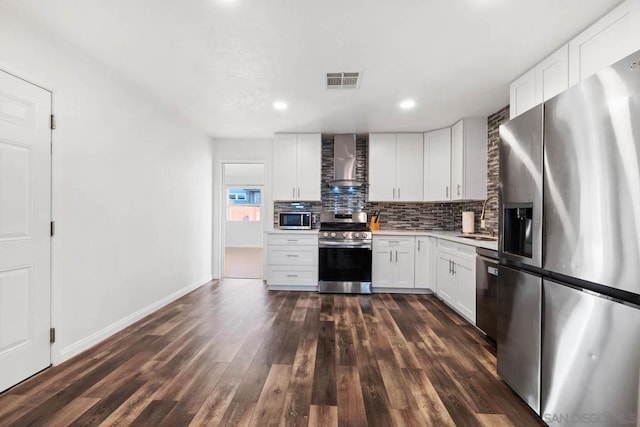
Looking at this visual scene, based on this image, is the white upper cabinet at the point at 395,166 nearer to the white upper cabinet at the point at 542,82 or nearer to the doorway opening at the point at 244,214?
the white upper cabinet at the point at 542,82

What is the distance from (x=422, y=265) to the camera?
427 cm

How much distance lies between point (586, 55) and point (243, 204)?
9133 mm

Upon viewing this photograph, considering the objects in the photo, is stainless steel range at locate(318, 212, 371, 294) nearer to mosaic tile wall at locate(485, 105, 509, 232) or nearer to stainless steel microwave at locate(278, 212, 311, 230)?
stainless steel microwave at locate(278, 212, 311, 230)

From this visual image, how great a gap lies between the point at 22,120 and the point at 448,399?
3326 mm

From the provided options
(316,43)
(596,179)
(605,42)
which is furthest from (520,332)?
(316,43)

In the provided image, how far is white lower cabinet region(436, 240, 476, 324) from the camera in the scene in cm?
301

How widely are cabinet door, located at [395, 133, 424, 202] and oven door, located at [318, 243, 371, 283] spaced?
41.6 inches

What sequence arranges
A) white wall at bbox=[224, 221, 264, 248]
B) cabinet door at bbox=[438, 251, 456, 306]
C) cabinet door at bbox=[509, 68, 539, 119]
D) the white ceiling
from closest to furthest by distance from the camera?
the white ceiling
cabinet door at bbox=[509, 68, 539, 119]
cabinet door at bbox=[438, 251, 456, 306]
white wall at bbox=[224, 221, 264, 248]

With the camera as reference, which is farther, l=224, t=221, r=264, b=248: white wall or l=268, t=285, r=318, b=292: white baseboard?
l=224, t=221, r=264, b=248: white wall

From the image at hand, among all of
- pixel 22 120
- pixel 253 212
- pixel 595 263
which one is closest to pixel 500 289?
pixel 595 263

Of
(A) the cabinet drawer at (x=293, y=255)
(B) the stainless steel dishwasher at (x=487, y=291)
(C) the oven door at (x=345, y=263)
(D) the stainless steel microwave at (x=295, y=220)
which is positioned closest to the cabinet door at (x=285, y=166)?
(D) the stainless steel microwave at (x=295, y=220)

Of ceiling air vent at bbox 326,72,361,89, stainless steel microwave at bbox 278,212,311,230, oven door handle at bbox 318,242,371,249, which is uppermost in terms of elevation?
ceiling air vent at bbox 326,72,361,89

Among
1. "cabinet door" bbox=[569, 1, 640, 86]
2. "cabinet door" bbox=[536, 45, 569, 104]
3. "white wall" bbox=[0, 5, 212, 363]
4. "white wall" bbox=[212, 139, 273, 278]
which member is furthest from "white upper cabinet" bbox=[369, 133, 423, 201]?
"white wall" bbox=[0, 5, 212, 363]

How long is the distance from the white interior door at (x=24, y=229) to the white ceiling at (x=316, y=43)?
0.60 metres
